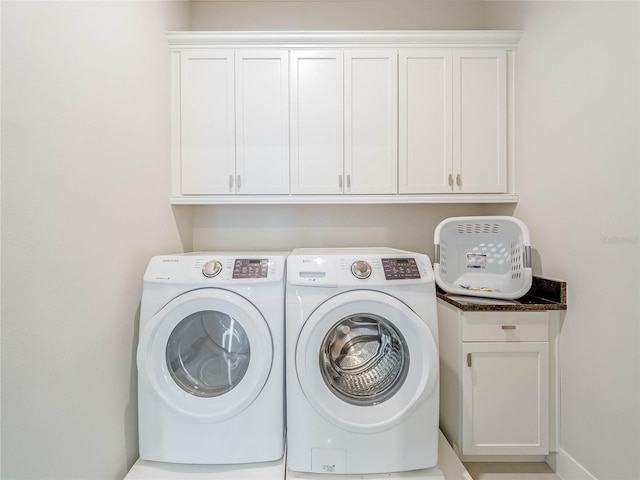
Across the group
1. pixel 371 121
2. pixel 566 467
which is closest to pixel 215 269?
pixel 371 121

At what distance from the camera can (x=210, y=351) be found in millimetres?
1374

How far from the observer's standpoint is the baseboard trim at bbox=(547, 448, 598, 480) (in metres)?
1.35

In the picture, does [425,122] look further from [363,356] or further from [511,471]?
[511,471]

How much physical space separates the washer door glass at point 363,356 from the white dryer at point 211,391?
0.81ft

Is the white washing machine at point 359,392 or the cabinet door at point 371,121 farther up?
the cabinet door at point 371,121

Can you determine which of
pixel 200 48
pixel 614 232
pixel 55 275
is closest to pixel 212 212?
pixel 200 48

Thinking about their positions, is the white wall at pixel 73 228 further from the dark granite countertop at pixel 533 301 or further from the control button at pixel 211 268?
the dark granite countertop at pixel 533 301

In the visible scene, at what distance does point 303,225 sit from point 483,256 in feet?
3.94

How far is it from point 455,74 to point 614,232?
1.21m

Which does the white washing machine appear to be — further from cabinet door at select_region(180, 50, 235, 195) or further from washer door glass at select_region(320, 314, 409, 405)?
cabinet door at select_region(180, 50, 235, 195)

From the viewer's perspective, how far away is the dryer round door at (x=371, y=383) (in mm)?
1225

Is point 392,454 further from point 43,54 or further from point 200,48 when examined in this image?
point 200,48

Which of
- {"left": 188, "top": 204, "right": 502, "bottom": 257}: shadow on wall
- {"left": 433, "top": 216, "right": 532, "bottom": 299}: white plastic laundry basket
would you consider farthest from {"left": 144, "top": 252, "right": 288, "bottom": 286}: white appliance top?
{"left": 433, "top": 216, "right": 532, "bottom": 299}: white plastic laundry basket

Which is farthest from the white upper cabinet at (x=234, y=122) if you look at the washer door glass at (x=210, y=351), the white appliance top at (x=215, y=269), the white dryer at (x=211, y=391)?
the washer door glass at (x=210, y=351)
